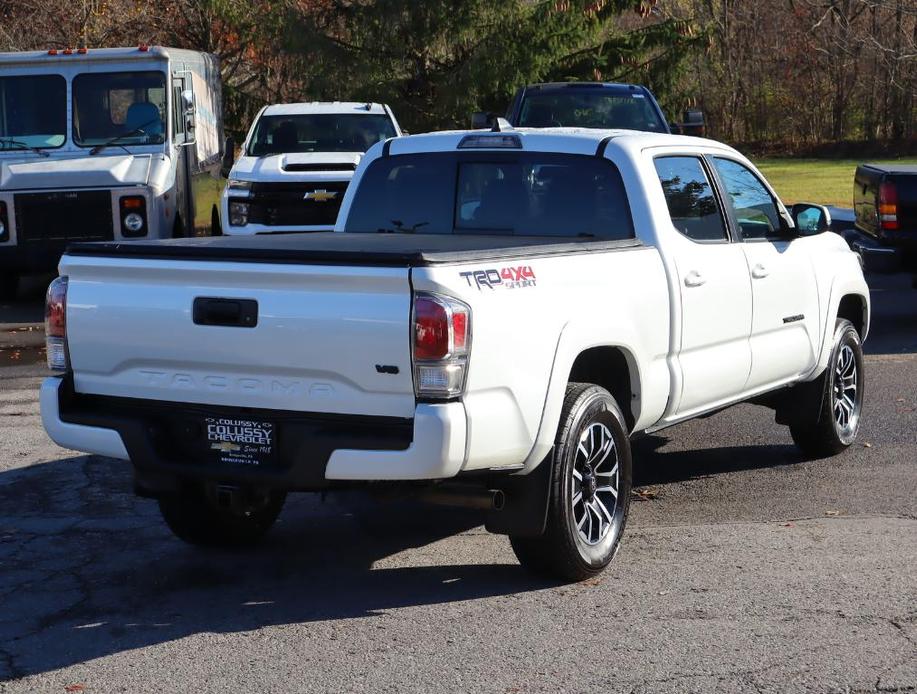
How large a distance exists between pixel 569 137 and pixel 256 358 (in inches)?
90.6

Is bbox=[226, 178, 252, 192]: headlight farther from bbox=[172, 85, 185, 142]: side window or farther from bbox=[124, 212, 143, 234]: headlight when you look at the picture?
bbox=[124, 212, 143, 234]: headlight

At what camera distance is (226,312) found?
5.24 metres

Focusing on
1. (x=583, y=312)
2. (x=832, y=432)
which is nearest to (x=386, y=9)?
(x=832, y=432)

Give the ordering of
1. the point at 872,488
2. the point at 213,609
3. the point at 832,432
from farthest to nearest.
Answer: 1. the point at 832,432
2. the point at 872,488
3. the point at 213,609

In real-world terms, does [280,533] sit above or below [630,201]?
below

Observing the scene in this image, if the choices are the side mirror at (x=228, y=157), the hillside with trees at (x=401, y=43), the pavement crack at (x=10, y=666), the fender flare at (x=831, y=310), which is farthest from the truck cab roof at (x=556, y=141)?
the hillside with trees at (x=401, y=43)

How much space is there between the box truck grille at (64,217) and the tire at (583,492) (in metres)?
9.64

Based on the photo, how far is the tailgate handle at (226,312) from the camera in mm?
5199

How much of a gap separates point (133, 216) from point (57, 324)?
9.01 meters

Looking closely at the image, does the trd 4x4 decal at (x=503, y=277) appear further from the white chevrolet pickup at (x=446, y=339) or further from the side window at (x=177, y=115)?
the side window at (x=177, y=115)

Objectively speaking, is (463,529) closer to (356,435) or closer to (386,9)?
(356,435)

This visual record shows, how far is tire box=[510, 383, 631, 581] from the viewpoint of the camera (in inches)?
217

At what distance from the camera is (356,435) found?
5074 millimetres

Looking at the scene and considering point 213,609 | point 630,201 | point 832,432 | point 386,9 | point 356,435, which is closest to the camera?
point 356,435
